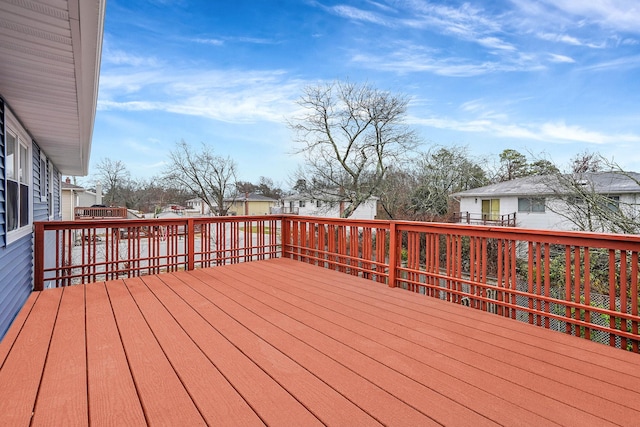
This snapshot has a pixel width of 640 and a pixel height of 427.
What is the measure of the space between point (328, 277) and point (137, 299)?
2251 mm

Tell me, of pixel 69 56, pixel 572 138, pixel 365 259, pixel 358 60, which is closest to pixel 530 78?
pixel 572 138

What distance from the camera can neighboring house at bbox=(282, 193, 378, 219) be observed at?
16.3m

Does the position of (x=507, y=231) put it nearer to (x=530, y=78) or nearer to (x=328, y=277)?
(x=328, y=277)

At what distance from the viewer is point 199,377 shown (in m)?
1.87

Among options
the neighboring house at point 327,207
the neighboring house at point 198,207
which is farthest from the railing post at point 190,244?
the neighboring house at point 198,207

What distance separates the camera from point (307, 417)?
1.52m

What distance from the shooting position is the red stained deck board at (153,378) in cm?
153

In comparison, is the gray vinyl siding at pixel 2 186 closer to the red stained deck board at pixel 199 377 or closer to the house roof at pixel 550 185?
the red stained deck board at pixel 199 377

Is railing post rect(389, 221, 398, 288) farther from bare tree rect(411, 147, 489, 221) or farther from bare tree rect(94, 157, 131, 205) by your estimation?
bare tree rect(94, 157, 131, 205)

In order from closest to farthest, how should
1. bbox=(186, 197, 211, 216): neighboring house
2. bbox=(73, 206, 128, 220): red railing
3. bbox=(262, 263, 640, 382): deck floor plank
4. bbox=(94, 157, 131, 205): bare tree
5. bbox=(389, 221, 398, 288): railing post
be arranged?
1. bbox=(262, 263, 640, 382): deck floor plank
2. bbox=(389, 221, 398, 288): railing post
3. bbox=(73, 206, 128, 220): red railing
4. bbox=(186, 197, 211, 216): neighboring house
5. bbox=(94, 157, 131, 205): bare tree

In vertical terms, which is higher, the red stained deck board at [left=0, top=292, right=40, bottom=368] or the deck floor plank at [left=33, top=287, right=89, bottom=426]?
the red stained deck board at [left=0, top=292, right=40, bottom=368]

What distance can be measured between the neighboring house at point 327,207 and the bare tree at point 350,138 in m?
0.44

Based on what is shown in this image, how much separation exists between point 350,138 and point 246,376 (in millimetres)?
14381

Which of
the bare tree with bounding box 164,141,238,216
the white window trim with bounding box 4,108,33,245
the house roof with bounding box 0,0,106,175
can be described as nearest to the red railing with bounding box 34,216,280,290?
the white window trim with bounding box 4,108,33,245
